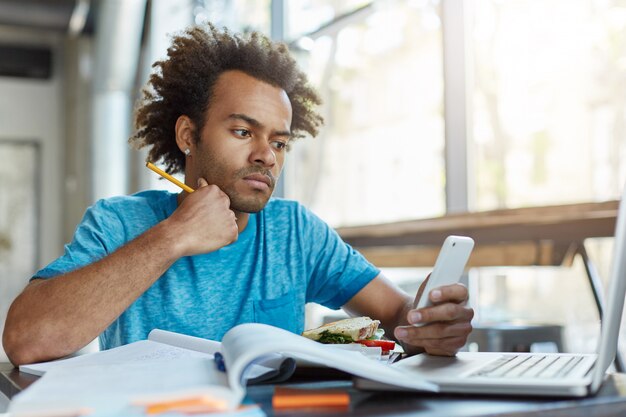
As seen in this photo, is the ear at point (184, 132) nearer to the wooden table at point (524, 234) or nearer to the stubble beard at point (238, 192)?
the stubble beard at point (238, 192)

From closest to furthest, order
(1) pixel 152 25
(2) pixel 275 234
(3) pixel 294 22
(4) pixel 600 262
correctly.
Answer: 1. (2) pixel 275 234
2. (4) pixel 600 262
3. (3) pixel 294 22
4. (1) pixel 152 25

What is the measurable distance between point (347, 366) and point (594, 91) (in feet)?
6.85

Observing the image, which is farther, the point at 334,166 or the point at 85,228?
the point at 334,166

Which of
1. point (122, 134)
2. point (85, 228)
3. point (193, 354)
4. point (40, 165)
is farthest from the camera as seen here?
point (40, 165)

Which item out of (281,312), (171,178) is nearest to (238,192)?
(171,178)

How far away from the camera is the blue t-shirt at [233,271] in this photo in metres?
1.47

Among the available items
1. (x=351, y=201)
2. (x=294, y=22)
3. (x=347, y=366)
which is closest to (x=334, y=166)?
(x=351, y=201)

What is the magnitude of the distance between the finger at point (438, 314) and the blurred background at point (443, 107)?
117cm

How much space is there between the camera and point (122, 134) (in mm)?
5852

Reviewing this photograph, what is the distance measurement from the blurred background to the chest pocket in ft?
2.39

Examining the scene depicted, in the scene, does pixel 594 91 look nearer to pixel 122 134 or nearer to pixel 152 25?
pixel 152 25

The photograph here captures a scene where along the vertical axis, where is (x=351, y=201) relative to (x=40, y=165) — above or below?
below

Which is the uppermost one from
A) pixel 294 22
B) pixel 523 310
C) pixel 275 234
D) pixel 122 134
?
pixel 294 22

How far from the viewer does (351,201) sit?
12.8ft
